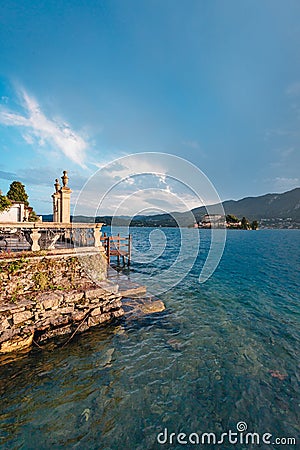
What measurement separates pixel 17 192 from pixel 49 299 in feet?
86.3

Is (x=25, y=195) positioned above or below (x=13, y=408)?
above

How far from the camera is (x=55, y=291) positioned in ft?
31.6

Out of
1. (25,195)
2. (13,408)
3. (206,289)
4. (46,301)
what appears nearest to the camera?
(13,408)

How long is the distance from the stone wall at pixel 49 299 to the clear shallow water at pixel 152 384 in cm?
75

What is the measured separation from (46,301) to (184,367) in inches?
231

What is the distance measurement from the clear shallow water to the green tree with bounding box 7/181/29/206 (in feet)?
87.9

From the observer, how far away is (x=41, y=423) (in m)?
5.11

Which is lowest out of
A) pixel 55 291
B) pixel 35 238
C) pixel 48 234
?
pixel 55 291

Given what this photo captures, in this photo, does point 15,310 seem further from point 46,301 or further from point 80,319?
point 80,319

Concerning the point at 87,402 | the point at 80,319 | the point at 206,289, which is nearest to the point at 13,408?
the point at 87,402

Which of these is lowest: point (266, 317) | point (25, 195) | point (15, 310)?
point (266, 317)

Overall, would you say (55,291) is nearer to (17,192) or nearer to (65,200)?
(65,200)

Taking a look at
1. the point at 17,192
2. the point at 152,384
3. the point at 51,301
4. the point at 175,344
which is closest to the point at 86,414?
the point at 152,384

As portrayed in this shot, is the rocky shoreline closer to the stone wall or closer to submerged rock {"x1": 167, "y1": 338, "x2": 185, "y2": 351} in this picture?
the stone wall
